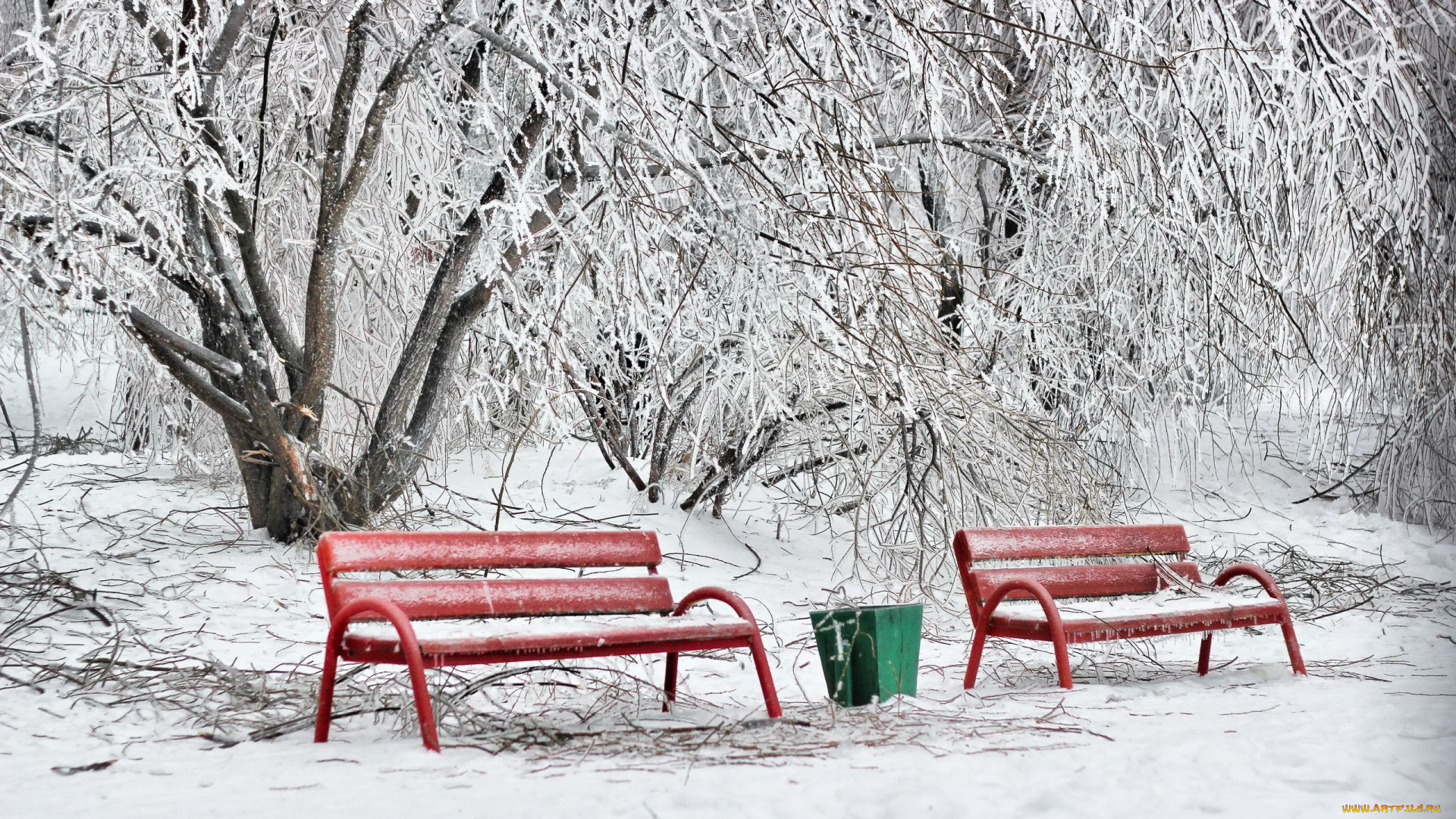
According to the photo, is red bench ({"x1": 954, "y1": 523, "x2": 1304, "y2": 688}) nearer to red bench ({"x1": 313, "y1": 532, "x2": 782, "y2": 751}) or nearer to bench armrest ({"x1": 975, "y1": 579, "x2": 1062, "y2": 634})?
bench armrest ({"x1": 975, "y1": 579, "x2": 1062, "y2": 634})

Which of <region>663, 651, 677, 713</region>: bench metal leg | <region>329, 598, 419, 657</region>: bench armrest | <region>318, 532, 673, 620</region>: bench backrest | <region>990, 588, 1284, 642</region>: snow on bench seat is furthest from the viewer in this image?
<region>990, 588, 1284, 642</region>: snow on bench seat

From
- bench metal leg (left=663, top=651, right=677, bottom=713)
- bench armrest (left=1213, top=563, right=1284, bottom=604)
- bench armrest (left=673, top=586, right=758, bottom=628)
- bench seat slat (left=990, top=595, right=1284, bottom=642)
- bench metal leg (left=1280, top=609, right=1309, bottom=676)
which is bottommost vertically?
bench metal leg (left=663, top=651, right=677, bottom=713)

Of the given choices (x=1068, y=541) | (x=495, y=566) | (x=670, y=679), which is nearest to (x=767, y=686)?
(x=670, y=679)

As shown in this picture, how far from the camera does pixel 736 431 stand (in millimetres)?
7035

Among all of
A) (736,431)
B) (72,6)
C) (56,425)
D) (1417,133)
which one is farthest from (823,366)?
(56,425)

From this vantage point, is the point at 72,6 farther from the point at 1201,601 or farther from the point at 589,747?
the point at 1201,601

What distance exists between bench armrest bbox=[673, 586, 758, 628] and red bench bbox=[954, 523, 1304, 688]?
0.91 meters

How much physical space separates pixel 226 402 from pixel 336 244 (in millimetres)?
886

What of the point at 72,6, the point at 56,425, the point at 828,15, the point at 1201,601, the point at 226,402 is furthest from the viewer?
the point at 56,425

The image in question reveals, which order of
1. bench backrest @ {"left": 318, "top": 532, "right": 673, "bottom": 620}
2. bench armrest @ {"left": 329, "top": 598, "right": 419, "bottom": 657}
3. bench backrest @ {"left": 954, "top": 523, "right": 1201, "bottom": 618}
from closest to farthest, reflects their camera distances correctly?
bench armrest @ {"left": 329, "top": 598, "right": 419, "bottom": 657} → bench backrest @ {"left": 318, "top": 532, "right": 673, "bottom": 620} → bench backrest @ {"left": 954, "top": 523, "right": 1201, "bottom": 618}

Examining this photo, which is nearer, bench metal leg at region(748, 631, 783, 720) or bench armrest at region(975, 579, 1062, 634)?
bench metal leg at region(748, 631, 783, 720)

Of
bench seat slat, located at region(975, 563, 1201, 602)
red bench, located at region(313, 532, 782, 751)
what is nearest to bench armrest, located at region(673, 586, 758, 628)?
red bench, located at region(313, 532, 782, 751)

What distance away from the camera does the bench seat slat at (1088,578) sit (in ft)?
14.2

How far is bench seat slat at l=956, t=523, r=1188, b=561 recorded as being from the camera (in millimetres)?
4297
